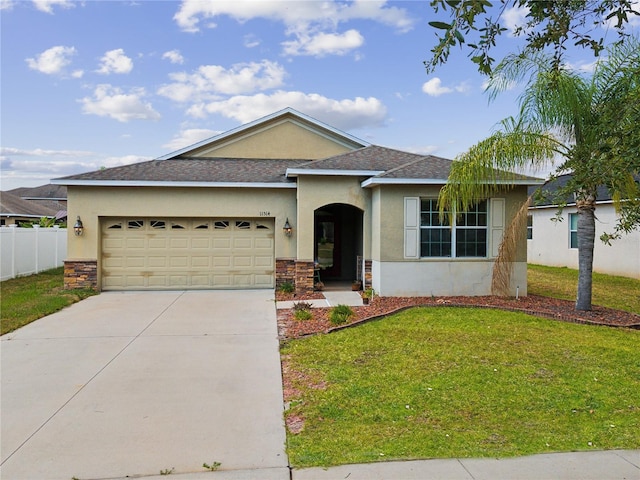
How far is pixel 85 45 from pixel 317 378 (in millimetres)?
11601

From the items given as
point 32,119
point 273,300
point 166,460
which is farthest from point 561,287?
point 32,119

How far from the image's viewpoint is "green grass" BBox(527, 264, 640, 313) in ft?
39.5

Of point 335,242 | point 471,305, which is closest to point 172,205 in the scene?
point 335,242

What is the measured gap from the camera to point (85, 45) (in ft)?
42.4

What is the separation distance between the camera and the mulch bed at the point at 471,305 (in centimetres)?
923

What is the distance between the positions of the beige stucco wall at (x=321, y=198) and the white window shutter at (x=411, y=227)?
1542 millimetres

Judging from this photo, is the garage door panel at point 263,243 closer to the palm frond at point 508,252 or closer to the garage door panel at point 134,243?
the garage door panel at point 134,243

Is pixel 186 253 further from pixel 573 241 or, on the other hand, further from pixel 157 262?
pixel 573 241

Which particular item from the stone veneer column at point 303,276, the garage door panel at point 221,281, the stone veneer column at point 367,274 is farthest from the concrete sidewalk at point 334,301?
the garage door panel at point 221,281

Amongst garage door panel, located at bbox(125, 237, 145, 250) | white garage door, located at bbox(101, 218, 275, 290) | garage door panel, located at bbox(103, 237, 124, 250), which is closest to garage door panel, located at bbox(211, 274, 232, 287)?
white garage door, located at bbox(101, 218, 275, 290)

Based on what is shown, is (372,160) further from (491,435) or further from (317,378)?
(491,435)

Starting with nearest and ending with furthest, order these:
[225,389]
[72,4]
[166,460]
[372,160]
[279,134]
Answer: [166,460] < [225,389] < [72,4] < [372,160] < [279,134]

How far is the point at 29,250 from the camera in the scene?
58.6 ft

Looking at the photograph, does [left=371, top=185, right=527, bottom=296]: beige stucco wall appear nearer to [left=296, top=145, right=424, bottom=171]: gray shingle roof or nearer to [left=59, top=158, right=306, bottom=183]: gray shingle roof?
[left=296, top=145, right=424, bottom=171]: gray shingle roof
